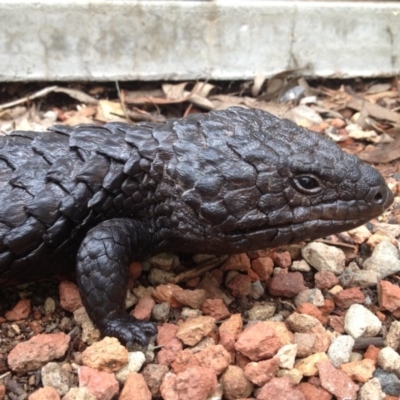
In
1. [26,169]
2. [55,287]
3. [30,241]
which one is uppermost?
[26,169]

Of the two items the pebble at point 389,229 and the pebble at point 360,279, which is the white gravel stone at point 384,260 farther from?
the pebble at point 389,229

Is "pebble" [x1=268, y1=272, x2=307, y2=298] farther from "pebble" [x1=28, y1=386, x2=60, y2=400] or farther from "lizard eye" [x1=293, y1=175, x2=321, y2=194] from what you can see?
"pebble" [x1=28, y1=386, x2=60, y2=400]

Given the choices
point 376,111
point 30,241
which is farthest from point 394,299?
point 376,111

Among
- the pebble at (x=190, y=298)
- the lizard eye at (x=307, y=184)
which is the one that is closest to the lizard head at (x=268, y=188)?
the lizard eye at (x=307, y=184)

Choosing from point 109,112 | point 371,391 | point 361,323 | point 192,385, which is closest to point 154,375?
point 192,385

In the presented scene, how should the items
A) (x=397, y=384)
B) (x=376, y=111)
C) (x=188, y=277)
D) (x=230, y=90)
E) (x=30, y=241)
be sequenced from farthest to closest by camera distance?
1. (x=230, y=90)
2. (x=376, y=111)
3. (x=188, y=277)
4. (x=30, y=241)
5. (x=397, y=384)

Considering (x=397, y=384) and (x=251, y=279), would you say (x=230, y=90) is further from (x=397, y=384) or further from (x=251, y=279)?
(x=397, y=384)
